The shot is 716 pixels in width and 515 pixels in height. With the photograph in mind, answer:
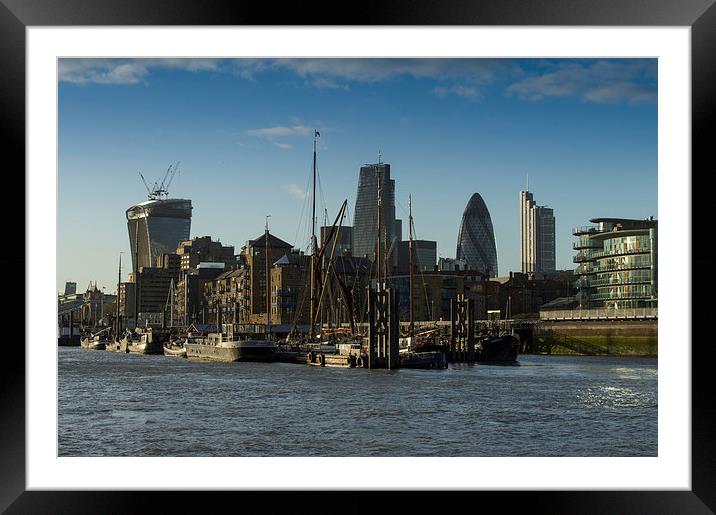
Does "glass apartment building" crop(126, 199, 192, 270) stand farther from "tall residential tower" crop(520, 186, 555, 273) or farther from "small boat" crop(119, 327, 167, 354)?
"small boat" crop(119, 327, 167, 354)

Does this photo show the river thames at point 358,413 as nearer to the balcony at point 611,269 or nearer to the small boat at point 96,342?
the balcony at point 611,269

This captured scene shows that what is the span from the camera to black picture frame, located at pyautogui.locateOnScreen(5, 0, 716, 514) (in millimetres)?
5180

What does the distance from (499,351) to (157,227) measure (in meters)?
83.9

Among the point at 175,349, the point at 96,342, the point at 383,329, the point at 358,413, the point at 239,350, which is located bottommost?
the point at 96,342

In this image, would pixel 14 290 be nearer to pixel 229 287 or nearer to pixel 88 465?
pixel 88 465

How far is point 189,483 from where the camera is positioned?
18.0 ft

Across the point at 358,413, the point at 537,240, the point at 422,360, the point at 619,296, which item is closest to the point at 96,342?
the point at 619,296

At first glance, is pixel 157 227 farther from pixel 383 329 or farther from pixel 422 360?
pixel 383 329

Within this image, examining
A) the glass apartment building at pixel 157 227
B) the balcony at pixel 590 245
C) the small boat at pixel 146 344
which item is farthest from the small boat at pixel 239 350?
the glass apartment building at pixel 157 227

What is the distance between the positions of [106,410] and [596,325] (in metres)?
29.5

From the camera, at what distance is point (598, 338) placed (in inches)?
1766

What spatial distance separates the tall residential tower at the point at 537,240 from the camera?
348 feet
